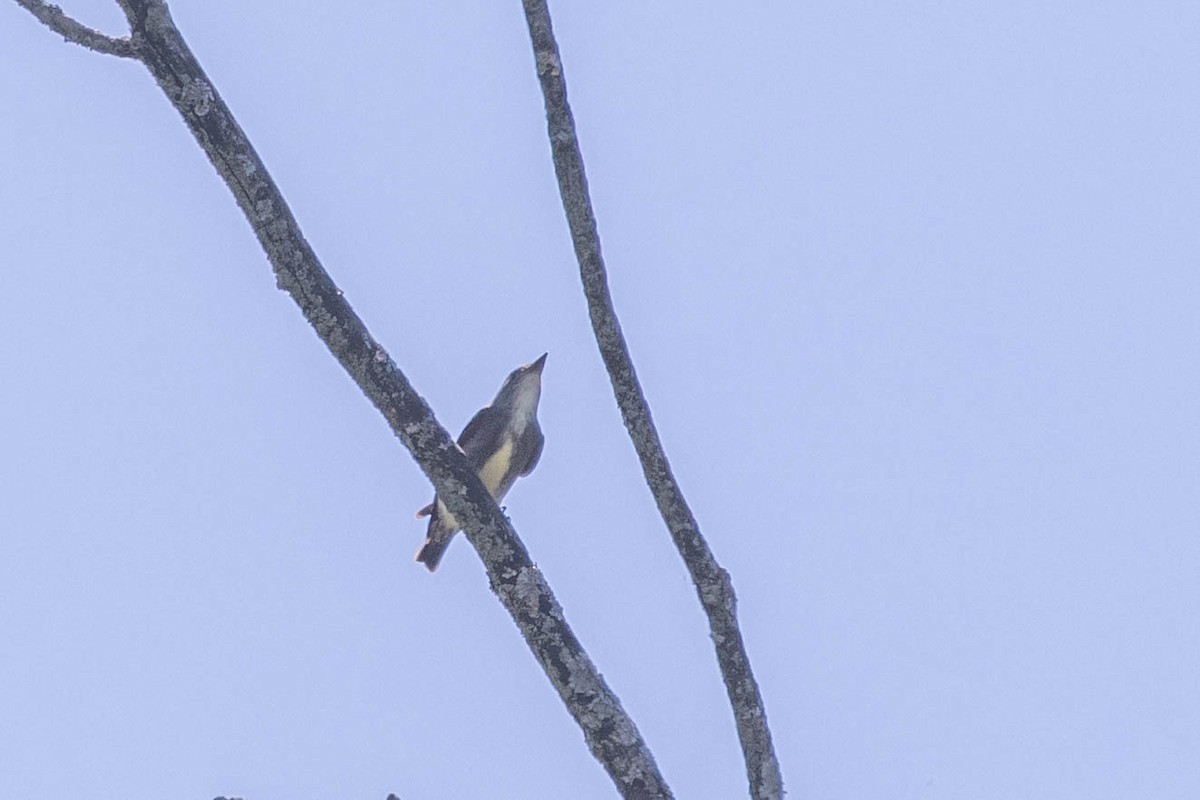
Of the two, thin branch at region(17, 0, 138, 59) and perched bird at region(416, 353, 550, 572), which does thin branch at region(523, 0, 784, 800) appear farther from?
perched bird at region(416, 353, 550, 572)

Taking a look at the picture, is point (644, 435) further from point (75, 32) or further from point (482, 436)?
point (482, 436)

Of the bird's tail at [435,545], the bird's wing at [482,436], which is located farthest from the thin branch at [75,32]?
the bird's tail at [435,545]

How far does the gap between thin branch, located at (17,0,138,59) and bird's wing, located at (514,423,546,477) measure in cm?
523

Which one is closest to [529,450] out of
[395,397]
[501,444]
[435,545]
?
[501,444]

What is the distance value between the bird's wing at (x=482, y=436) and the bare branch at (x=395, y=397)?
4937 mm

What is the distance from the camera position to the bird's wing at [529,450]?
373 inches

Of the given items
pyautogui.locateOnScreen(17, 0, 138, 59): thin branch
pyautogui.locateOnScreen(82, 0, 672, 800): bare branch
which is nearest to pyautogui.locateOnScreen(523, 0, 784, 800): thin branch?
pyautogui.locateOnScreen(82, 0, 672, 800): bare branch

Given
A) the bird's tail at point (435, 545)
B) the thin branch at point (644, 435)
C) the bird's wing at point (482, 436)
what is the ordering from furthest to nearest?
1. the bird's tail at point (435, 545)
2. the bird's wing at point (482, 436)
3. the thin branch at point (644, 435)

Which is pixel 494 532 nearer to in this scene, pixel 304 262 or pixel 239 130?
pixel 304 262

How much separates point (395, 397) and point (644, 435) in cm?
68

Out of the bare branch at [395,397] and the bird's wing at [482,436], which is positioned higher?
the bird's wing at [482,436]

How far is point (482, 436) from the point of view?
9469 mm

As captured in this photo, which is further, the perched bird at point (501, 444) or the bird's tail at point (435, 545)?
the bird's tail at point (435, 545)

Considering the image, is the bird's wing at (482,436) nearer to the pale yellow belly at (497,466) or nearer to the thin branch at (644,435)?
the pale yellow belly at (497,466)
